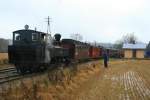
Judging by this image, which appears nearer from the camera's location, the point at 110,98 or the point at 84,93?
the point at 110,98

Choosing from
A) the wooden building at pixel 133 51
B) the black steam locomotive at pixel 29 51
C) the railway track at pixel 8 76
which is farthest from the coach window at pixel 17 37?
the wooden building at pixel 133 51

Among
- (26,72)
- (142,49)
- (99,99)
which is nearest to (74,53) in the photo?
(26,72)

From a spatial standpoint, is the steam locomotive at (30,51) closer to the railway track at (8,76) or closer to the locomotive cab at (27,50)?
the locomotive cab at (27,50)

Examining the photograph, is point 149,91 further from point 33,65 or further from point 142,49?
point 142,49

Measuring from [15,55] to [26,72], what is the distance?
1986 millimetres

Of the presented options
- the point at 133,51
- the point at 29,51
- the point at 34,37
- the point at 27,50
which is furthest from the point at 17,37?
the point at 133,51

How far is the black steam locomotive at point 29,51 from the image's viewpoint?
26281mm

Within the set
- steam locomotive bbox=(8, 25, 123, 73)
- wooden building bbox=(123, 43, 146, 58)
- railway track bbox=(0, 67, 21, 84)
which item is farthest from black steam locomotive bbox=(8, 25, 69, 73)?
wooden building bbox=(123, 43, 146, 58)

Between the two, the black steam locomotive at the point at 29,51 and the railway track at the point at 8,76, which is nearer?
the railway track at the point at 8,76

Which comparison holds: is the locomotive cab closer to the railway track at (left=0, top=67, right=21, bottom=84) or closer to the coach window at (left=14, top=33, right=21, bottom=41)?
the coach window at (left=14, top=33, right=21, bottom=41)

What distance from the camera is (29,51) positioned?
26.3 metres

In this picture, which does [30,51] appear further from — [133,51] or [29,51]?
[133,51]

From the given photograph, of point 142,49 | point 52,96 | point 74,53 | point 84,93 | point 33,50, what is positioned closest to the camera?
point 52,96

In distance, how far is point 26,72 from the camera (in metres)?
27.8
